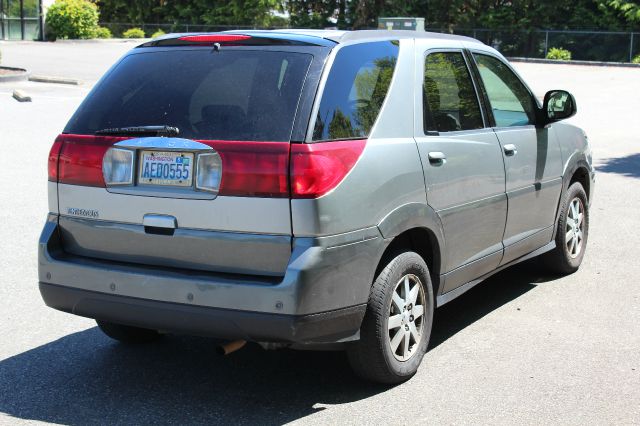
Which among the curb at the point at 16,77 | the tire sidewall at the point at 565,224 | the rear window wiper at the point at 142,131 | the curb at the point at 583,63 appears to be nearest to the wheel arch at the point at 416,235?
the rear window wiper at the point at 142,131

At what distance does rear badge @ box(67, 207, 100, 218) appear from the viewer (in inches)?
192

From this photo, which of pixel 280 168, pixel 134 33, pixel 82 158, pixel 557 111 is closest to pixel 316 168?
pixel 280 168

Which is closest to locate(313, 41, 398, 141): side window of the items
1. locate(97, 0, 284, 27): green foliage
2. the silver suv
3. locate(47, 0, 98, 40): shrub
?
the silver suv

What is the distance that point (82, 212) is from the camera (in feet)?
16.1

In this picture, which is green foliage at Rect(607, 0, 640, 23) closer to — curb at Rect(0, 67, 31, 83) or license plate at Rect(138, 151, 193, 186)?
curb at Rect(0, 67, 31, 83)

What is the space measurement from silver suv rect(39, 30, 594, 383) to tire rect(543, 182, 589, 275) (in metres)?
1.88

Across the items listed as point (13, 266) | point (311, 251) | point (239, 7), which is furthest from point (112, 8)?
point (311, 251)

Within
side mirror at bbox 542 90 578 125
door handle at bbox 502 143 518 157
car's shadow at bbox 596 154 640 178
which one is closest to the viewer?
door handle at bbox 502 143 518 157

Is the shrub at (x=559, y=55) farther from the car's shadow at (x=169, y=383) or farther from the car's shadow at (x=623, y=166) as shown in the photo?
the car's shadow at (x=169, y=383)

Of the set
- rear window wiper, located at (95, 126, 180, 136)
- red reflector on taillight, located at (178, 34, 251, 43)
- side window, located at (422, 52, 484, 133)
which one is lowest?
rear window wiper, located at (95, 126, 180, 136)

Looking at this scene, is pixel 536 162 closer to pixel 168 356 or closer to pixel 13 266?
pixel 168 356

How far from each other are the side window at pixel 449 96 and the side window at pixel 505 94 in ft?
0.86

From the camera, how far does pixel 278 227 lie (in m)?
4.42

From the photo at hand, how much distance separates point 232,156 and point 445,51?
193 centimetres
